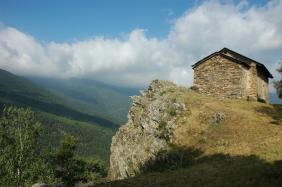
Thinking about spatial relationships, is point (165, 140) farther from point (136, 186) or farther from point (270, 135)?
point (136, 186)

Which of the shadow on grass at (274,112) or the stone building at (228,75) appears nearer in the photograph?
the shadow on grass at (274,112)

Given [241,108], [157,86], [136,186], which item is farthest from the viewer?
[157,86]

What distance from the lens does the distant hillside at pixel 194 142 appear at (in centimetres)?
2933

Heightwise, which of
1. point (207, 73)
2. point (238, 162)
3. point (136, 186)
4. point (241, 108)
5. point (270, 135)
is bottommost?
point (136, 186)

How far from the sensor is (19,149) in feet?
218

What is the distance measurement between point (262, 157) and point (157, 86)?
31678 millimetres

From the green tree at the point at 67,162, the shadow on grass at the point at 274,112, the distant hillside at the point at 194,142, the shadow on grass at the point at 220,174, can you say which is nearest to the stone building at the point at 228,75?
the distant hillside at the point at 194,142

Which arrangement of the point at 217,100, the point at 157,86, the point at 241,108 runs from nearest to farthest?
the point at 241,108 → the point at 217,100 → the point at 157,86

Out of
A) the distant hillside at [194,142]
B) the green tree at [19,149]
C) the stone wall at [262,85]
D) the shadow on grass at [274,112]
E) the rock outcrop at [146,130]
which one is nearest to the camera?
the distant hillside at [194,142]

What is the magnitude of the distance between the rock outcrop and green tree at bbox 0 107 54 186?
16.1 m

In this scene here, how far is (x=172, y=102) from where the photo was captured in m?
53.8

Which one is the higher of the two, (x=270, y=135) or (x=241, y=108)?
(x=241, y=108)

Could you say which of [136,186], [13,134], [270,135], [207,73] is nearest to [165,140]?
Answer: [270,135]

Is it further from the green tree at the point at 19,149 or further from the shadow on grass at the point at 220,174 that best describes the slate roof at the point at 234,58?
the green tree at the point at 19,149
